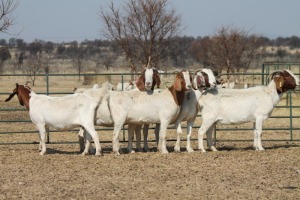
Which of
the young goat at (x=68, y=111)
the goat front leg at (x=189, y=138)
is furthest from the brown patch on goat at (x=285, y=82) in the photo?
the young goat at (x=68, y=111)

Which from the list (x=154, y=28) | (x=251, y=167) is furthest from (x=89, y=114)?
(x=154, y=28)

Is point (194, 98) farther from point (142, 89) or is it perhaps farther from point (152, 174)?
point (152, 174)

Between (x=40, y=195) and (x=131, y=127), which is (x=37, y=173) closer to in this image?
(x=40, y=195)

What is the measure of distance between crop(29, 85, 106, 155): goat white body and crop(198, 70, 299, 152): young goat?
2291 mm

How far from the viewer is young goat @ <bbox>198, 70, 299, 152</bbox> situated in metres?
14.2

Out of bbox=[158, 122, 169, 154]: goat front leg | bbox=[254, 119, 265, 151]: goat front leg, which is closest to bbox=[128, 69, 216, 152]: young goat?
bbox=[158, 122, 169, 154]: goat front leg

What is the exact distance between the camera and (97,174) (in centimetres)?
1127

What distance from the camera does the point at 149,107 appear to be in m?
13.9

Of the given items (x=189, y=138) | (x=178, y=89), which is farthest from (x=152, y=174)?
(x=189, y=138)

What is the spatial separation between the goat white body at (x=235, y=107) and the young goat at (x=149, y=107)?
631mm

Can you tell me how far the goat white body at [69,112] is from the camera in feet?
43.9

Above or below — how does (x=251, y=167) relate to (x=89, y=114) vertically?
below

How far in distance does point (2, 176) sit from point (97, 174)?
160 cm

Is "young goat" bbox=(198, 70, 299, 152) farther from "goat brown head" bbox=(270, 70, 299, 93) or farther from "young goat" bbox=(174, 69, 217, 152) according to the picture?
"young goat" bbox=(174, 69, 217, 152)
